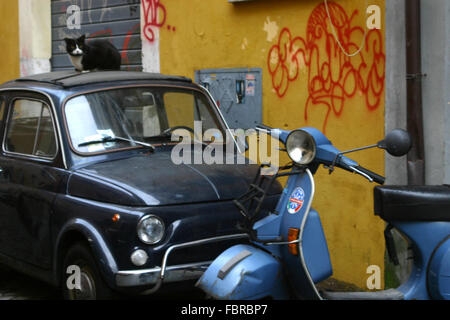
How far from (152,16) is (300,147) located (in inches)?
223

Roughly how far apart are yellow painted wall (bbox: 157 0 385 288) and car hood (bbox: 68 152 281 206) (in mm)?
1827

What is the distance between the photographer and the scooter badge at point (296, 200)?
3.96 meters

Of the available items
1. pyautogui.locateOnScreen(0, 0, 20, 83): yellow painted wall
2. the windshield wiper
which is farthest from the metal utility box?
pyautogui.locateOnScreen(0, 0, 20, 83): yellow painted wall

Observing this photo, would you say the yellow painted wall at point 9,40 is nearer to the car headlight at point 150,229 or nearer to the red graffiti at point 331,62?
the red graffiti at point 331,62

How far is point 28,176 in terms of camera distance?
17.9ft

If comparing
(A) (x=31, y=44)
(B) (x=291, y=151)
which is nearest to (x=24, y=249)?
(B) (x=291, y=151)

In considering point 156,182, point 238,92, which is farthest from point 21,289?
point 238,92

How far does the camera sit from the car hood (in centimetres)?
454

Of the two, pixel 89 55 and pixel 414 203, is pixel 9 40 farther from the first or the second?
pixel 414 203

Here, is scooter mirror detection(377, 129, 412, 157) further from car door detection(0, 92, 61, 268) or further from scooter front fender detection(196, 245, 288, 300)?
car door detection(0, 92, 61, 268)

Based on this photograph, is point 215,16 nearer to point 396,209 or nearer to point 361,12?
point 361,12

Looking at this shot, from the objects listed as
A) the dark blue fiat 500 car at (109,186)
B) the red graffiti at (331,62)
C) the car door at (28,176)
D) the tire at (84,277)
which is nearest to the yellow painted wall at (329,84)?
the red graffiti at (331,62)

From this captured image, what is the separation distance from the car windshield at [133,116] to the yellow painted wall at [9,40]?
689 cm
